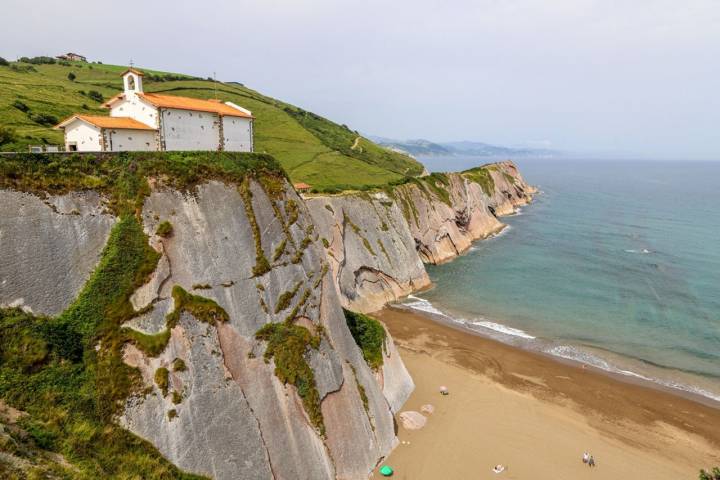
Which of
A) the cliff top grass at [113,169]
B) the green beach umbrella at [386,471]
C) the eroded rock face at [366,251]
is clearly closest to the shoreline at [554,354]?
the eroded rock face at [366,251]

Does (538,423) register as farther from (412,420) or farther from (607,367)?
(607,367)

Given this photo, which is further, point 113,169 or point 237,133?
point 237,133

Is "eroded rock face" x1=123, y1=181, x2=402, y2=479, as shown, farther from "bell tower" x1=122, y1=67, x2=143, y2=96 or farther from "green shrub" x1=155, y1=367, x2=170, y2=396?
"bell tower" x1=122, y1=67, x2=143, y2=96

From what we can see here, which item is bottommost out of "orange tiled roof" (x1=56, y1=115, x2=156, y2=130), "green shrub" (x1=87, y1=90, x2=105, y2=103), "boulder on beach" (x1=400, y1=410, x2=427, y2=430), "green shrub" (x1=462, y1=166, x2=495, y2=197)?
"boulder on beach" (x1=400, y1=410, x2=427, y2=430)

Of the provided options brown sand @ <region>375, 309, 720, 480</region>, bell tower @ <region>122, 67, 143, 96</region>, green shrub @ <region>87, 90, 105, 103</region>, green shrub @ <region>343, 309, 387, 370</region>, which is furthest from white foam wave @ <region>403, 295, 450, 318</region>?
green shrub @ <region>87, 90, 105, 103</region>

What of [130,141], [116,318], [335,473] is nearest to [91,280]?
[116,318]

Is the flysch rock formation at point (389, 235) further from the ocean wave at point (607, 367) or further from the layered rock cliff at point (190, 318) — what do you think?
the layered rock cliff at point (190, 318)

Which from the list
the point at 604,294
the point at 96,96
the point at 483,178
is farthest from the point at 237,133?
the point at 483,178

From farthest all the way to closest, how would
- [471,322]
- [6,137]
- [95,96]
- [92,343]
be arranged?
[95,96], [471,322], [6,137], [92,343]
